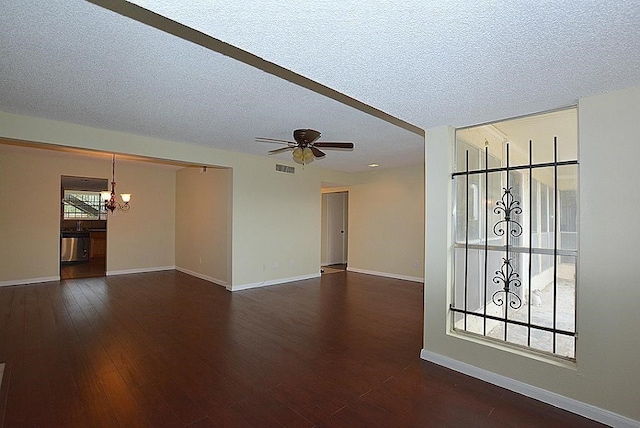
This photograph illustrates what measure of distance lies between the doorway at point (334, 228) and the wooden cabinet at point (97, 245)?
672cm

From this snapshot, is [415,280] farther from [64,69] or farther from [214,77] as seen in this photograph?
[64,69]

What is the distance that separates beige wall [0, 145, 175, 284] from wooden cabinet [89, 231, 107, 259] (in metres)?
3.00

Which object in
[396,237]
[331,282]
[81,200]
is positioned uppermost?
[81,200]

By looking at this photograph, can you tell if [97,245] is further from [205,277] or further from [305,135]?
[305,135]

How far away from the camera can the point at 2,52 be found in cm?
225

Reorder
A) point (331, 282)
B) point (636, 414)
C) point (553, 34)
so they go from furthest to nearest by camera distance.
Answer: point (331, 282) → point (636, 414) → point (553, 34)

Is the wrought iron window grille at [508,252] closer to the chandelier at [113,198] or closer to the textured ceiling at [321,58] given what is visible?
the textured ceiling at [321,58]

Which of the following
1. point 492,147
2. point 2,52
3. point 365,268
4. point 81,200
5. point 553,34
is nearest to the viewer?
point 553,34

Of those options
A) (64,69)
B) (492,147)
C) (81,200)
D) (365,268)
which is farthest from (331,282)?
(81,200)

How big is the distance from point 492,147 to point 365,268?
5149 mm

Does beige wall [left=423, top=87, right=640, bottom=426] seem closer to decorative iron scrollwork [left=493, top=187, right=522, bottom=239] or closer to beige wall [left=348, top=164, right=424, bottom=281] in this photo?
decorative iron scrollwork [left=493, top=187, right=522, bottom=239]

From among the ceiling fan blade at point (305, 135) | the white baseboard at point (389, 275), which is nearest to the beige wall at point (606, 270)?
the ceiling fan blade at point (305, 135)

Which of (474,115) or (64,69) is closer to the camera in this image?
(64,69)

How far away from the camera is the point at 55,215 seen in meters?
6.75
